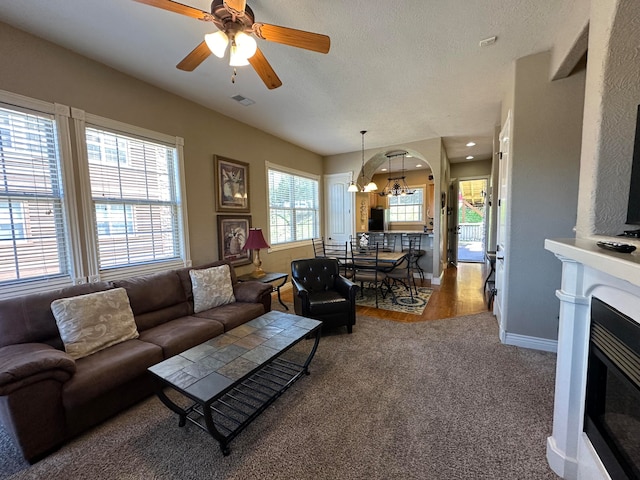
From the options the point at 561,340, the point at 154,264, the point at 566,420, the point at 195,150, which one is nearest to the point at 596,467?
the point at 566,420

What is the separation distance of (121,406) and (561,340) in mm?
2830

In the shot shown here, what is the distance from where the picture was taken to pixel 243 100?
338cm

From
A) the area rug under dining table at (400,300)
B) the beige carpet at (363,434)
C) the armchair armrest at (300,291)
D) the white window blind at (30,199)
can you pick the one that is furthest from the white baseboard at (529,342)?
the white window blind at (30,199)

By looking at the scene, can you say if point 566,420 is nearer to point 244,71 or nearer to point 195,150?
point 244,71

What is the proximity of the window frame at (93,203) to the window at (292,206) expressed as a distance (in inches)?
66.0

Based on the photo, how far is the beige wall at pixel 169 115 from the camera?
2.13 meters

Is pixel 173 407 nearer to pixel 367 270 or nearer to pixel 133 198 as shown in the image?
pixel 133 198

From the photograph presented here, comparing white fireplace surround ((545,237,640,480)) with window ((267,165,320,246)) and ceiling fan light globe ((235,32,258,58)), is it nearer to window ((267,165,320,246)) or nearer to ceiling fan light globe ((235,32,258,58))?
ceiling fan light globe ((235,32,258,58))

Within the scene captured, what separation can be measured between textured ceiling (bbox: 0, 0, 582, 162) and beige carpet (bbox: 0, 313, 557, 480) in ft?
9.45

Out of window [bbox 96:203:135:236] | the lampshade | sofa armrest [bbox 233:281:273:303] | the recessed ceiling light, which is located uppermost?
the recessed ceiling light

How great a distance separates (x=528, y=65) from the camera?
8.24 ft

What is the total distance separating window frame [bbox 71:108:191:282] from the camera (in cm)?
245

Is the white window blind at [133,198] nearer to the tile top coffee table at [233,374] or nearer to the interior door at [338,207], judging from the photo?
the tile top coffee table at [233,374]

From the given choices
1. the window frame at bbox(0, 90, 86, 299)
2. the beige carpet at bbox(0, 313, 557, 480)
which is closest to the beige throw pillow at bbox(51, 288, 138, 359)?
the window frame at bbox(0, 90, 86, 299)
